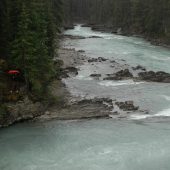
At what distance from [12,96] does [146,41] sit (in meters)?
65.4

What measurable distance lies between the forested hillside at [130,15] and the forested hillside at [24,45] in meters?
54.6

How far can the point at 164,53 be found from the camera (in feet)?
251

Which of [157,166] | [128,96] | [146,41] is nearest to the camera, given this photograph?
[157,166]

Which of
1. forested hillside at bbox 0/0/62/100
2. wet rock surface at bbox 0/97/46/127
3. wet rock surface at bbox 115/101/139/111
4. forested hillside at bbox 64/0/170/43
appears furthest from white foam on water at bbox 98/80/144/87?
forested hillside at bbox 64/0/170/43

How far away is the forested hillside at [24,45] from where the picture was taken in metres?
39.2

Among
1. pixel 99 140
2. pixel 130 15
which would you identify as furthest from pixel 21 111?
pixel 130 15

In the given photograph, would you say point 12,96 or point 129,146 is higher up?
point 12,96

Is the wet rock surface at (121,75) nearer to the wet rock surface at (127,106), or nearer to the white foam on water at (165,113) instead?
the wet rock surface at (127,106)

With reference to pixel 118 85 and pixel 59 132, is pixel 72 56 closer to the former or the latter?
pixel 118 85

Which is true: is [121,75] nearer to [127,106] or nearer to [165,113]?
[127,106]

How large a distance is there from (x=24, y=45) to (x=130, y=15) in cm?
9434

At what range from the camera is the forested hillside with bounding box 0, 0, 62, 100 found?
39.2 m

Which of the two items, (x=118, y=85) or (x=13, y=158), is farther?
(x=118, y=85)

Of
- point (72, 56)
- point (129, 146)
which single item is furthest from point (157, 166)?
point (72, 56)
